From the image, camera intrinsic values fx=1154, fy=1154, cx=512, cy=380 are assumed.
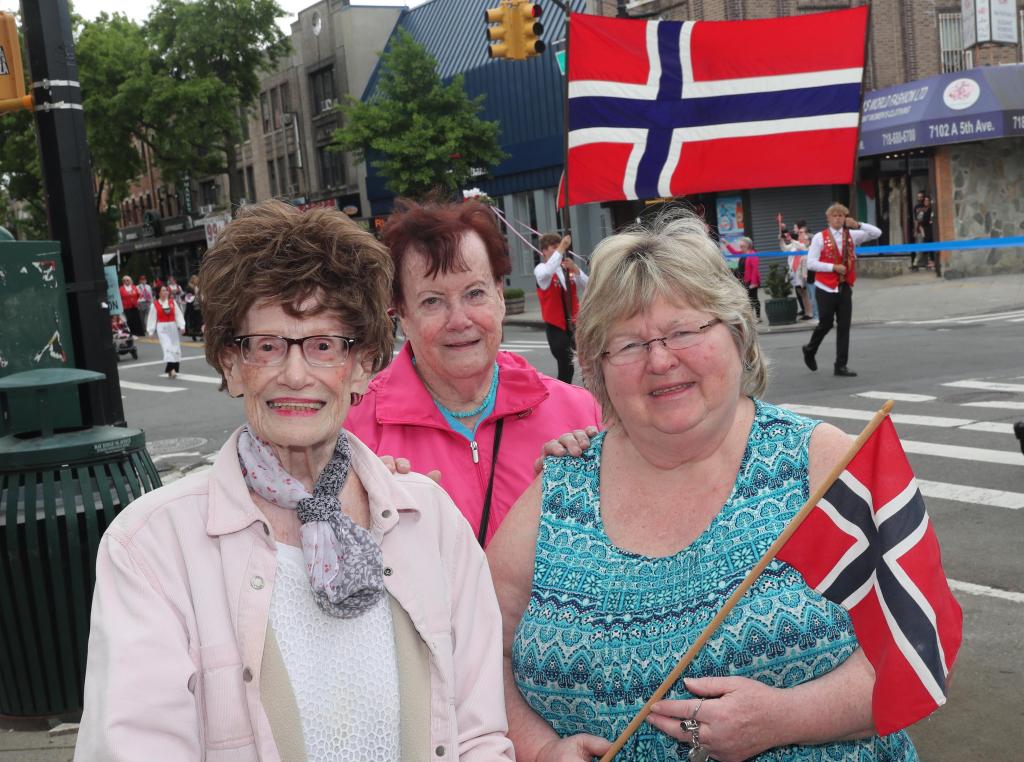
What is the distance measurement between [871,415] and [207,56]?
40.8m

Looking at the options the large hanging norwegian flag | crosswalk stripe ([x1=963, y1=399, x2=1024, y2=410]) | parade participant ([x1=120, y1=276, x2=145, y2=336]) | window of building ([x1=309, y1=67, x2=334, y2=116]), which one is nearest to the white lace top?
the large hanging norwegian flag

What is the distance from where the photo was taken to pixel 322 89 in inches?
2055

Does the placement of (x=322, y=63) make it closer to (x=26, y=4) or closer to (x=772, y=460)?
(x=26, y=4)

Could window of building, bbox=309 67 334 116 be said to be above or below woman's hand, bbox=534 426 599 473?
above

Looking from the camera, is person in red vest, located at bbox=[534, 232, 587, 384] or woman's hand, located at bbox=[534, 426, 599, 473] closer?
woman's hand, located at bbox=[534, 426, 599, 473]

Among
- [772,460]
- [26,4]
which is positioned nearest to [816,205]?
[26,4]

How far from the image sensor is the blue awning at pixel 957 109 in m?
27.3

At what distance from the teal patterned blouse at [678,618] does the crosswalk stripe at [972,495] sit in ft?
19.0

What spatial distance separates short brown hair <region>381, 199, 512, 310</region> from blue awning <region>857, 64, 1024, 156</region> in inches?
1059

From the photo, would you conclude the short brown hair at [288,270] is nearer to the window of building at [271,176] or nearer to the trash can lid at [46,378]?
the trash can lid at [46,378]

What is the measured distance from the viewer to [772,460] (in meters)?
2.60

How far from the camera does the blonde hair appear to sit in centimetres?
266

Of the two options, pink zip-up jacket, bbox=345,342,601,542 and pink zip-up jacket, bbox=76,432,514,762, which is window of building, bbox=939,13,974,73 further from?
pink zip-up jacket, bbox=76,432,514,762

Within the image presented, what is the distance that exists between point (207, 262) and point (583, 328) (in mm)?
921
